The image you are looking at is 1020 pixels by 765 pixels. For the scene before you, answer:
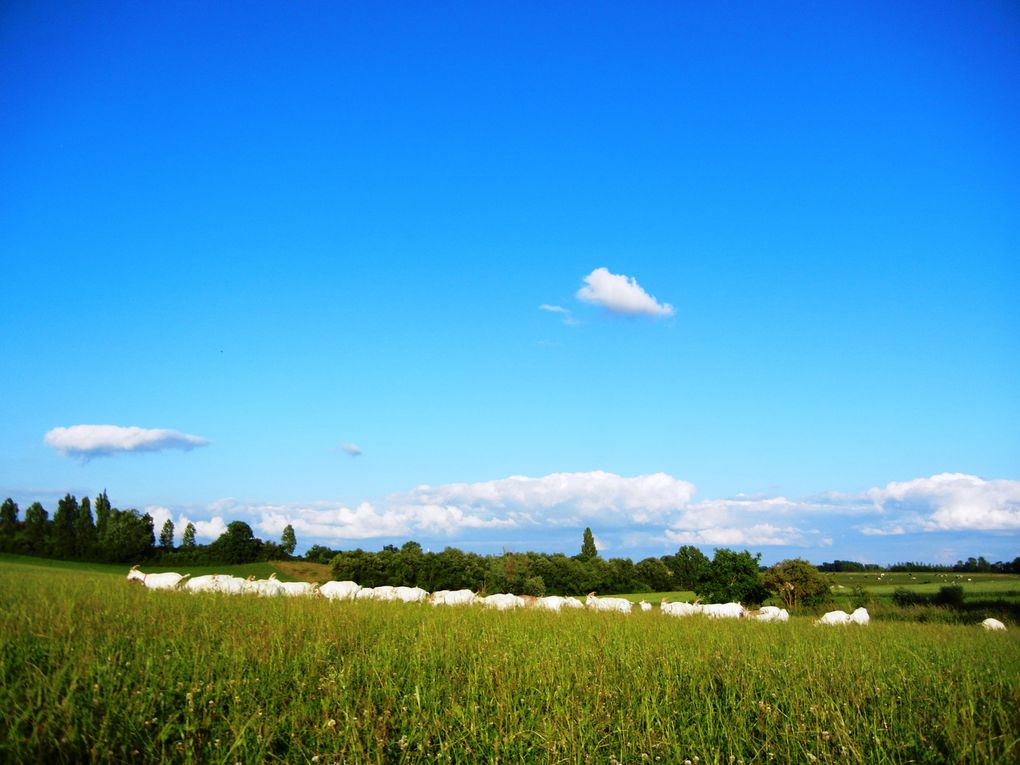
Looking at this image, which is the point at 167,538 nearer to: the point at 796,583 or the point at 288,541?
the point at 288,541

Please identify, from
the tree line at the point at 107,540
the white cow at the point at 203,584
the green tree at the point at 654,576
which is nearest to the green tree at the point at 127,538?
the tree line at the point at 107,540

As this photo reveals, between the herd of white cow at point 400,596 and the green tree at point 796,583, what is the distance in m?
12.8

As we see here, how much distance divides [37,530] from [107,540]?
6387 millimetres

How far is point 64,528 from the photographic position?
53.6m

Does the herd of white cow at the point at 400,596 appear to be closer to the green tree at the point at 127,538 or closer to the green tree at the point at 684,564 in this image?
the green tree at the point at 127,538

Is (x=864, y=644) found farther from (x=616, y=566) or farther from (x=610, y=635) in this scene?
(x=616, y=566)

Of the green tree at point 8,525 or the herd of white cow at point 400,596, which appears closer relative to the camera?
the herd of white cow at point 400,596

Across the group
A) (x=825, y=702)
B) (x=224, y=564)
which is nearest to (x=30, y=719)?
(x=825, y=702)

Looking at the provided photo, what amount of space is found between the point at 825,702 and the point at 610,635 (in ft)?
17.4

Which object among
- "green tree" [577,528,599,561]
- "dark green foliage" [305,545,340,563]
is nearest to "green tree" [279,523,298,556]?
"dark green foliage" [305,545,340,563]

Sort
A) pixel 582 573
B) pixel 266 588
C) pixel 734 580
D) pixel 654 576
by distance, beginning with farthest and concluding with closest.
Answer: pixel 654 576 < pixel 582 573 < pixel 734 580 < pixel 266 588

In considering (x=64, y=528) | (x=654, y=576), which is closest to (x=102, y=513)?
(x=64, y=528)

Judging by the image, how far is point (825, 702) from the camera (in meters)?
6.67

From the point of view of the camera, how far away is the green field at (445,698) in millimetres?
5176
